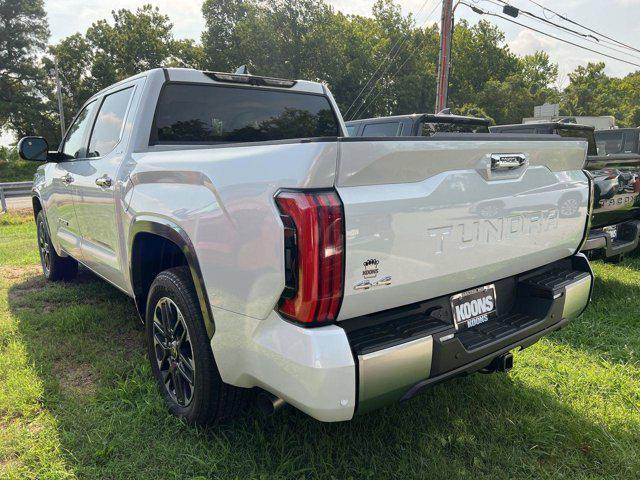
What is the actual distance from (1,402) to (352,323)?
2232mm

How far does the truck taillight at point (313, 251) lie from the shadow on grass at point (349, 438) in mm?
957

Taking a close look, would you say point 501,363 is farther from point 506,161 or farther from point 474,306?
point 506,161

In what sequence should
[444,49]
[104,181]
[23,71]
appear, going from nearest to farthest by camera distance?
1. [104,181]
2. [444,49]
3. [23,71]

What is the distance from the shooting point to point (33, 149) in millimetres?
4262

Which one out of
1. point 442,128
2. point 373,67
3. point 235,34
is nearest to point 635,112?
point 373,67

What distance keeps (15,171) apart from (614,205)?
128 feet

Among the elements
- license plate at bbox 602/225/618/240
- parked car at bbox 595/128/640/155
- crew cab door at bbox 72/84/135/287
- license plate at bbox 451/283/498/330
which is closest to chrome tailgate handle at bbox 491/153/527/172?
license plate at bbox 451/283/498/330

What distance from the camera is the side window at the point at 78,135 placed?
13.1ft

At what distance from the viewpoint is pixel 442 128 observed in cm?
642

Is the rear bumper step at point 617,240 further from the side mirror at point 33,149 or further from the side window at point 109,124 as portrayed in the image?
the side mirror at point 33,149

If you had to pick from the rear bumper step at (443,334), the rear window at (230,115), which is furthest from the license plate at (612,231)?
the rear window at (230,115)

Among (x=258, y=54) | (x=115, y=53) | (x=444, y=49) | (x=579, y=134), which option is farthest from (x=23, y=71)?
(x=579, y=134)

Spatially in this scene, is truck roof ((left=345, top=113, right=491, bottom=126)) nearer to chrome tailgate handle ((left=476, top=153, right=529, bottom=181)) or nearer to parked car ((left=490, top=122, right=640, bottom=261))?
parked car ((left=490, top=122, right=640, bottom=261))

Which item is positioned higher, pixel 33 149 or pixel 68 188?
pixel 33 149
